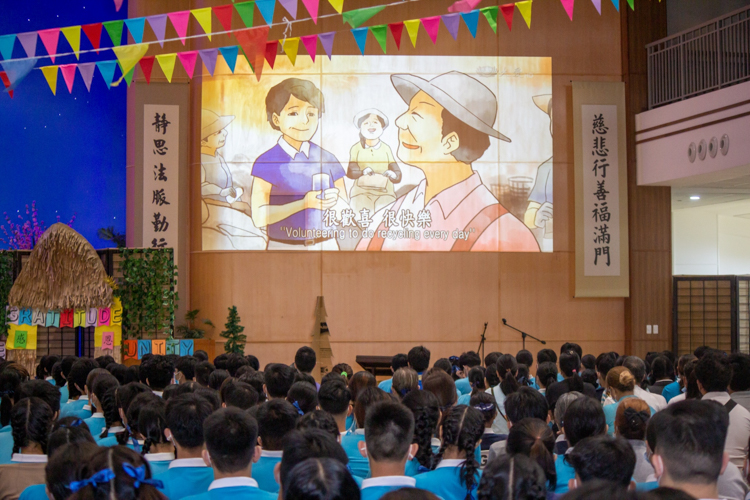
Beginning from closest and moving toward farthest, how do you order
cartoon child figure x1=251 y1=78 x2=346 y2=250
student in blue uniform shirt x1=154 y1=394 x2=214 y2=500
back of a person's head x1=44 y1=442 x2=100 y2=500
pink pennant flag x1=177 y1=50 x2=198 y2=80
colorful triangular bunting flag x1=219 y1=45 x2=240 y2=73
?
1. back of a person's head x1=44 y1=442 x2=100 y2=500
2. student in blue uniform shirt x1=154 y1=394 x2=214 y2=500
3. colorful triangular bunting flag x1=219 y1=45 x2=240 y2=73
4. pink pennant flag x1=177 y1=50 x2=198 y2=80
5. cartoon child figure x1=251 y1=78 x2=346 y2=250

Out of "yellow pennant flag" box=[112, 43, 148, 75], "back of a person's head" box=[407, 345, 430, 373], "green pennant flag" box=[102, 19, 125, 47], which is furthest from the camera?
"yellow pennant flag" box=[112, 43, 148, 75]

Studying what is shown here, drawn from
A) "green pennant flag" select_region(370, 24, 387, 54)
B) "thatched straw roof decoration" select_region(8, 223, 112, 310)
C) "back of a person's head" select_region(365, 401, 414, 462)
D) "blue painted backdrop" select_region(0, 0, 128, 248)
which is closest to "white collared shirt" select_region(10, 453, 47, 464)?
"back of a person's head" select_region(365, 401, 414, 462)

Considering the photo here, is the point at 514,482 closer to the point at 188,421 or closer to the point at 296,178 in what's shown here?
the point at 188,421

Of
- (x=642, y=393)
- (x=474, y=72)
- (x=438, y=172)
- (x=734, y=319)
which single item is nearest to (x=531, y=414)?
(x=642, y=393)

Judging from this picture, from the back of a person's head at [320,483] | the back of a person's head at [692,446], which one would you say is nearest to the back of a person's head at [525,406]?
the back of a person's head at [692,446]

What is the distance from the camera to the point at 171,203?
9.22 meters

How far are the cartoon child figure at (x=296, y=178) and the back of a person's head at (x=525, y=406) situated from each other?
20.7 ft

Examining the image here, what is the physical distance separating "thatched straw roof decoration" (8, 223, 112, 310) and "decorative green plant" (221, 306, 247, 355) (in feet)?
5.26

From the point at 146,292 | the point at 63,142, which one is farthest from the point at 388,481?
the point at 63,142

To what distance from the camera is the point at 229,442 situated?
2240 millimetres

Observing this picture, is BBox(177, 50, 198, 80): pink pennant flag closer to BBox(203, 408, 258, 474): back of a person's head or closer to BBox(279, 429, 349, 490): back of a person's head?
BBox(203, 408, 258, 474): back of a person's head

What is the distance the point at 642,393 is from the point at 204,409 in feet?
9.16

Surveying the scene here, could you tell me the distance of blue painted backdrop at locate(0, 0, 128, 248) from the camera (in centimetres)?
1029

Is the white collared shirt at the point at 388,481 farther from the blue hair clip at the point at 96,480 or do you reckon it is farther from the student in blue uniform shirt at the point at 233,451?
the blue hair clip at the point at 96,480
